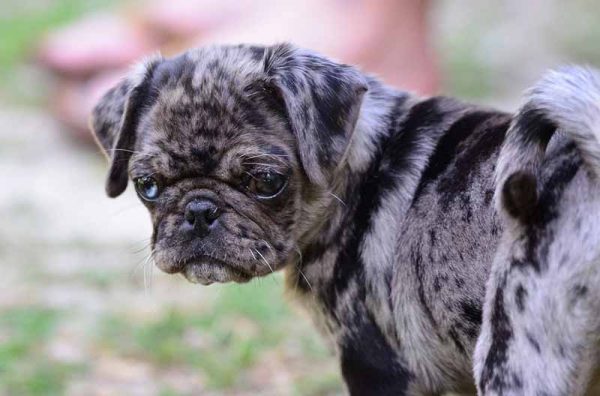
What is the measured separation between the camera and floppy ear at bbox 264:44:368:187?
13.7ft

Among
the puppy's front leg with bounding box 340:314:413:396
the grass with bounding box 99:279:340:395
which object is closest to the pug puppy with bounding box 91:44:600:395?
the puppy's front leg with bounding box 340:314:413:396

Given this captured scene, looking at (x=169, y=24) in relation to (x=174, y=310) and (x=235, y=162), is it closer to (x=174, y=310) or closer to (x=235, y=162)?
(x=174, y=310)

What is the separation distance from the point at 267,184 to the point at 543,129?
1182 millimetres

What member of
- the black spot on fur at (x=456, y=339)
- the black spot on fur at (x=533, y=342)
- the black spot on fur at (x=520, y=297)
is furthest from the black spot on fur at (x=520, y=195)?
the black spot on fur at (x=456, y=339)

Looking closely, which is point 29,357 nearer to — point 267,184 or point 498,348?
point 267,184

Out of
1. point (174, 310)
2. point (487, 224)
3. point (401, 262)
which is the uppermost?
point (487, 224)

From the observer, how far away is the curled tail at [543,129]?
3363 millimetres

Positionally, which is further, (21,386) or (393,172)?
(21,386)

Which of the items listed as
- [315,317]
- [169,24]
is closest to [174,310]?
[315,317]

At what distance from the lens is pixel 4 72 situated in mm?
12078

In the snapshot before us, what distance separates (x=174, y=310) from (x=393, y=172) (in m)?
2.65

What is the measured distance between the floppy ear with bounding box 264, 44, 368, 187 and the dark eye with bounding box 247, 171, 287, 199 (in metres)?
0.12

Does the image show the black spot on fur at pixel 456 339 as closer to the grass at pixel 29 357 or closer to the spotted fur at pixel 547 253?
the spotted fur at pixel 547 253

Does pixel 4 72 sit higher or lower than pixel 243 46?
lower
